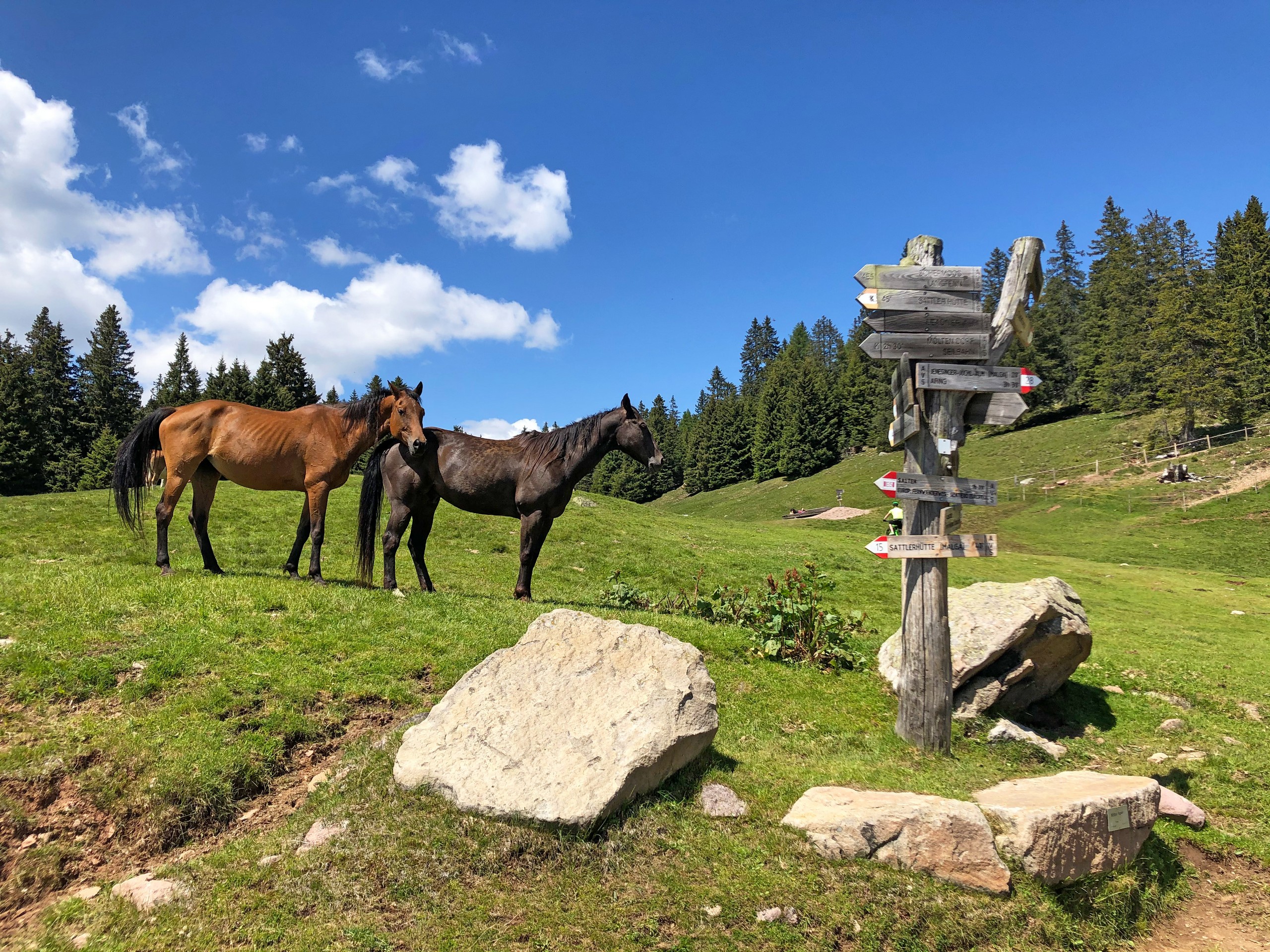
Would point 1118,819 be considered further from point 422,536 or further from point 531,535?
point 422,536

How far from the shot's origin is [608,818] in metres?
5.02

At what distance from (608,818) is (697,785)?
3.23 ft

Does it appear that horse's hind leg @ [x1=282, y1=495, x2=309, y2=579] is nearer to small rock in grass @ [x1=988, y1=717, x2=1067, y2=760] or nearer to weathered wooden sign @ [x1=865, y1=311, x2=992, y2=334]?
weathered wooden sign @ [x1=865, y1=311, x2=992, y2=334]

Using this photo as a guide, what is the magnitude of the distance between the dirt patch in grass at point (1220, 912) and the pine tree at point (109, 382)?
2958 inches

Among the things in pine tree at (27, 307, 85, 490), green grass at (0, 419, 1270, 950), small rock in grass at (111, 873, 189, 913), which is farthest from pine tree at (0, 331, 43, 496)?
small rock in grass at (111, 873, 189, 913)

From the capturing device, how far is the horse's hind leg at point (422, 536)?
11.1 m

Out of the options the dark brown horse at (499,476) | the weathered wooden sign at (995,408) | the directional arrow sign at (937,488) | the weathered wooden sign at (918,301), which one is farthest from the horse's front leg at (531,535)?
the weathered wooden sign at (995,408)

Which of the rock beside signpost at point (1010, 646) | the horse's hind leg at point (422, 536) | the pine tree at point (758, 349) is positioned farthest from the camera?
the pine tree at point (758, 349)

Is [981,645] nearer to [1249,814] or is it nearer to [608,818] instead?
[1249,814]

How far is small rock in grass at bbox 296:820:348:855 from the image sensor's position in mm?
4746

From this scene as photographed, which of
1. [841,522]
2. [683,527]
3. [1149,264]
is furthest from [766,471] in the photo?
[683,527]

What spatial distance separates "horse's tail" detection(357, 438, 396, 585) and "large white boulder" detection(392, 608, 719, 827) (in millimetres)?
5072

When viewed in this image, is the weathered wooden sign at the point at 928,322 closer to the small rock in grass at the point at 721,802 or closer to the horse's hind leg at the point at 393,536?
the small rock in grass at the point at 721,802

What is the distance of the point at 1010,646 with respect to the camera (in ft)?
27.6
